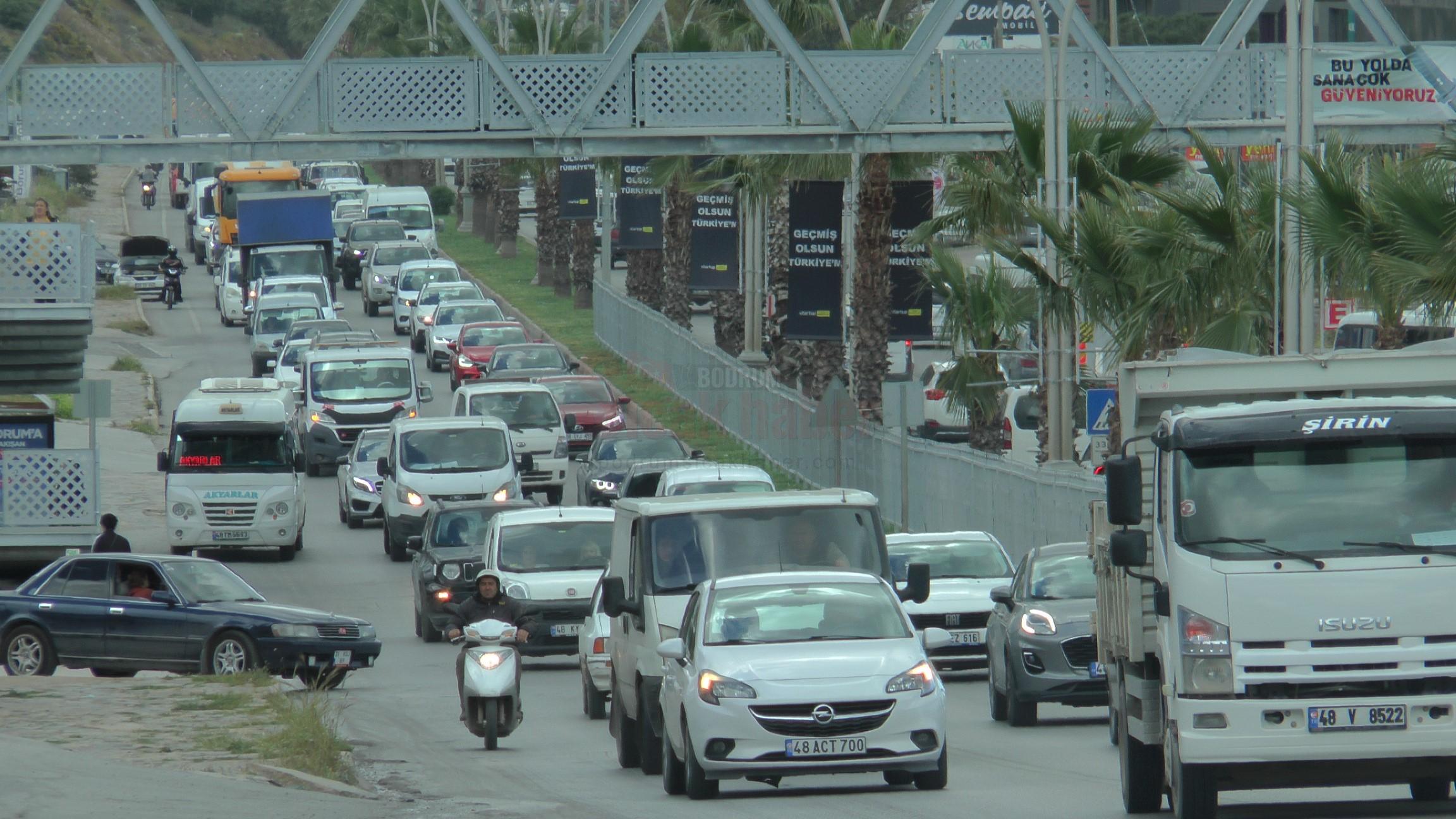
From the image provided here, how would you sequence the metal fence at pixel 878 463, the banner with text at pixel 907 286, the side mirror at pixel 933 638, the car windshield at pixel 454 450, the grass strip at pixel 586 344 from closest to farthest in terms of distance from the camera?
the side mirror at pixel 933 638 < the metal fence at pixel 878 463 < the banner with text at pixel 907 286 < the car windshield at pixel 454 450 < the grass strip at pixel 586 344

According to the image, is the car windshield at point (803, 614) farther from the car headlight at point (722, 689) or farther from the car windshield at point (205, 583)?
the car windshield at point (205, 583)

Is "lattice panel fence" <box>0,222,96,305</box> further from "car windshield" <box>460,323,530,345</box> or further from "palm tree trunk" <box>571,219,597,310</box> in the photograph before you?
"palm tree trunk" <box>571,219,597,310</box>

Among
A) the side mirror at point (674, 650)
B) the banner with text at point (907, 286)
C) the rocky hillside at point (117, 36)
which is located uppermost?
the rocky hillside at point (117, 36)

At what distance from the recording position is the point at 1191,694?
11.3 metres

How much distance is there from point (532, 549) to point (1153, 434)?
13295 mm

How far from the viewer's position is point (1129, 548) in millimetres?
11531

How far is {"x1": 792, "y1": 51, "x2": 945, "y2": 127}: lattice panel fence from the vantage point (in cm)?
2650

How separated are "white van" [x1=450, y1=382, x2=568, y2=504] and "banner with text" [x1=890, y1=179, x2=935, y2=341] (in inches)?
269

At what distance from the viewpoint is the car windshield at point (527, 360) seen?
47.3 meters

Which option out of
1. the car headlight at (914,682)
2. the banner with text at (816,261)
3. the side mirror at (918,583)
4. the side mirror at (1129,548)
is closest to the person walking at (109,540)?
the banner with text at (816,261)

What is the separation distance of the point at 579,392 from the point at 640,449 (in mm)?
6757

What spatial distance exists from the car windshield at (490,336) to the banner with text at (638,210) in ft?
12.8

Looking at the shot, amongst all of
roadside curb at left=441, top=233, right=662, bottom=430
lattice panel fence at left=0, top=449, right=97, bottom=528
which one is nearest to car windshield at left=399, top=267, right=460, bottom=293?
roadside curb at left=441, top=233, right=662, bottom=430

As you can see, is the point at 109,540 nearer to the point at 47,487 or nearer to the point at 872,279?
the point at 47,487
